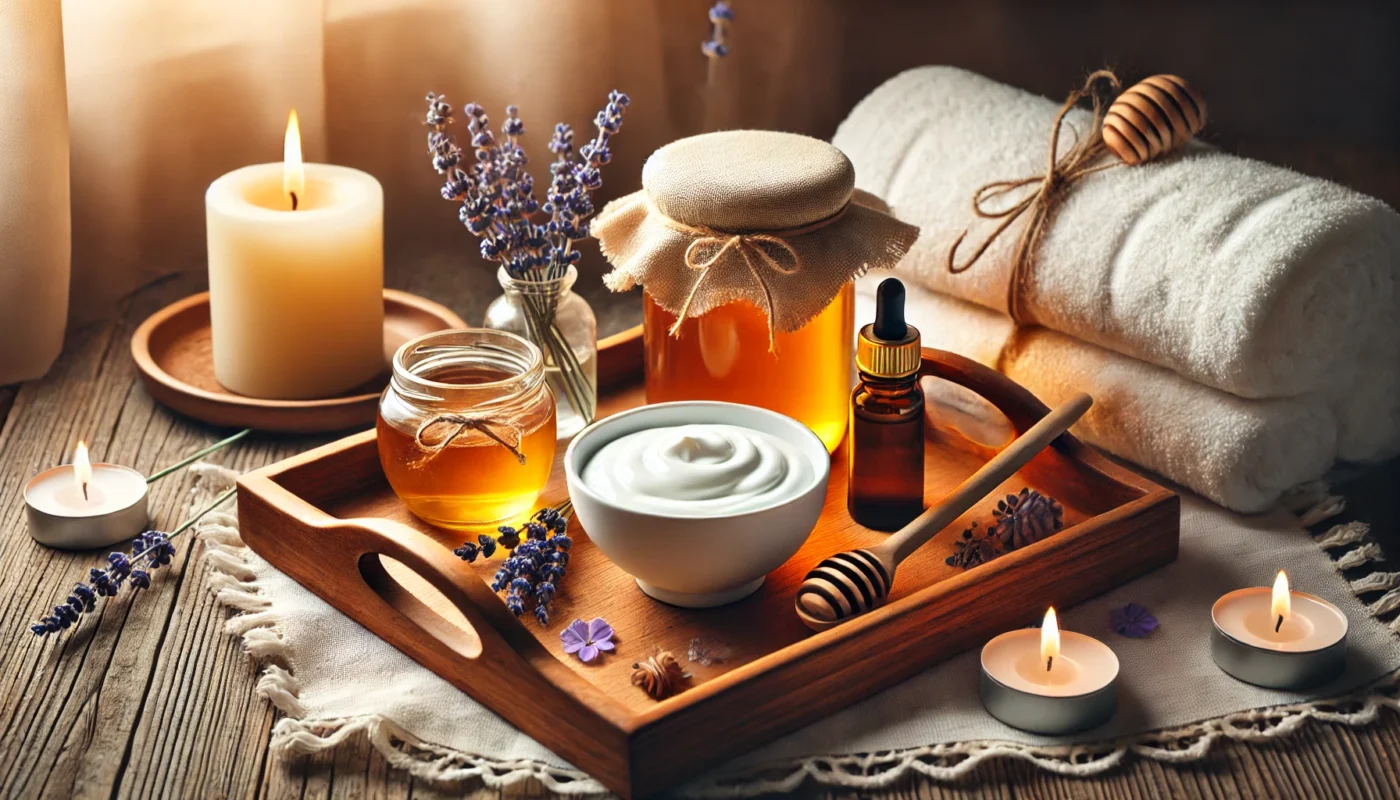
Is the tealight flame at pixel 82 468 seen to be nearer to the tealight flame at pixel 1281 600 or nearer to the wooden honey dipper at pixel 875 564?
the wooden honey dipper at pixel 875 564

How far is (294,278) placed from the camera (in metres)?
1.10

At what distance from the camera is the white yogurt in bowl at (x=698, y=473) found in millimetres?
809

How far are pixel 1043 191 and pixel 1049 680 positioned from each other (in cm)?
41

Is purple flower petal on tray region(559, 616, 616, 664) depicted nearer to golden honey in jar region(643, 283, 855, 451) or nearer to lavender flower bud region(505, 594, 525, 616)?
lavender flower bud region(505, 594, 525, 616)

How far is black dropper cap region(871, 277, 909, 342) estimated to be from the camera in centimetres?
90

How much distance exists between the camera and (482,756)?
2.55 ft

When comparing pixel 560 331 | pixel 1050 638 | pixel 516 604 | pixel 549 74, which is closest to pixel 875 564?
pixel 1050 638

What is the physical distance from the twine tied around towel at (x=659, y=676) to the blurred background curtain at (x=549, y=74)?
674 mm

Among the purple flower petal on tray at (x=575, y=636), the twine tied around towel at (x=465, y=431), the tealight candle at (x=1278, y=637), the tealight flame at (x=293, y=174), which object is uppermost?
the tealight flame at (x=293, y=174)

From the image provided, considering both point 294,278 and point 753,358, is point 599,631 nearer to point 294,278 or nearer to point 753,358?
point 753,358

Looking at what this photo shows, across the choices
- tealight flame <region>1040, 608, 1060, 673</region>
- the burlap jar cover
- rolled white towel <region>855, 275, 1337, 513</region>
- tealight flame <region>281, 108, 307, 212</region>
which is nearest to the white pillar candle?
tealight flame <region>281, 108, 307, 212</region>

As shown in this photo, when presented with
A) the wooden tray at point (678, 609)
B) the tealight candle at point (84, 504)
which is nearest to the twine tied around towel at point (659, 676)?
the wooden tray at point (678, 609)

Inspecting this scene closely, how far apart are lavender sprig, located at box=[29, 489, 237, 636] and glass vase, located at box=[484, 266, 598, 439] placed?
0.25m

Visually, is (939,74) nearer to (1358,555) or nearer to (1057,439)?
(1057,439)
